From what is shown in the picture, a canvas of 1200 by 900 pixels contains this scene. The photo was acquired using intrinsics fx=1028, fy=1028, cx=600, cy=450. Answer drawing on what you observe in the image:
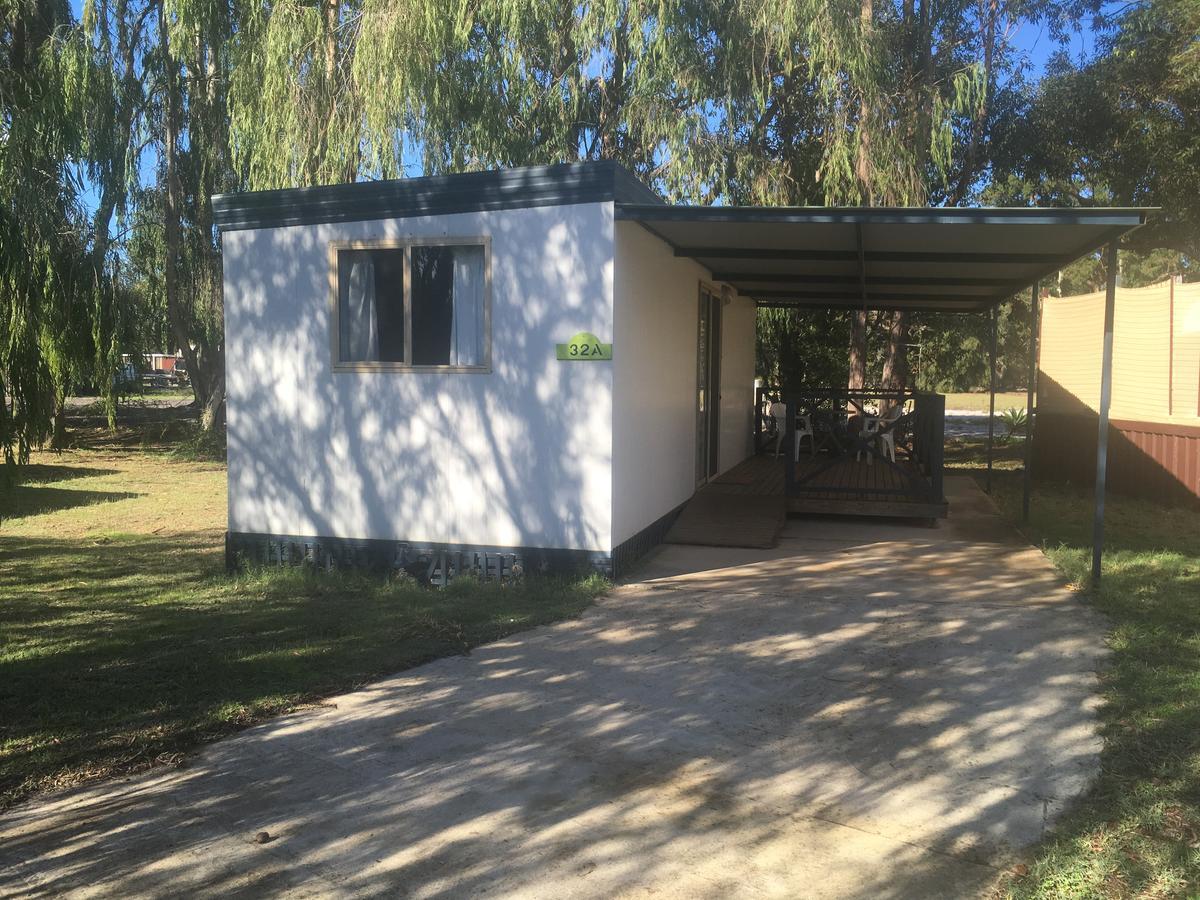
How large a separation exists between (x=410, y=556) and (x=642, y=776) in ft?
13.2

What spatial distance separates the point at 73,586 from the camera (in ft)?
25.0

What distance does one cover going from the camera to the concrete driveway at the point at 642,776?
125 inches

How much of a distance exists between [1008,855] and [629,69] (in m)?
13.4

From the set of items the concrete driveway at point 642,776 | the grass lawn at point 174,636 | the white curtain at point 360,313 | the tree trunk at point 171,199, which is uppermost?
the tree trunk at point 171,199

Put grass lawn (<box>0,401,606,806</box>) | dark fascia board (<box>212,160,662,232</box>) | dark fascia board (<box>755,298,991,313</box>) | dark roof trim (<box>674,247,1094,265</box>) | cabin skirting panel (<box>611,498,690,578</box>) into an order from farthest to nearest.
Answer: dark fascia board (<box>755,298,991,313</box>) < dark roof trim (<box>674,247,1094,265</box>) < cabin skirting panel (<box>611,498,690,578</box>) < dark fascia board (<box>212,160,662,232</box>) < grass lawn (<box>0,401,606,806</box>)

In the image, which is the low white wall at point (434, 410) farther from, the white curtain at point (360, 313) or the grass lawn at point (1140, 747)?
the grass lawn at point (1140, 747)

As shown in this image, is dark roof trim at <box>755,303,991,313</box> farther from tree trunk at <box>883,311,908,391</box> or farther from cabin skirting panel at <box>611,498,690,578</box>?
cabin skirting panel at <box>611,498,690,578</box>

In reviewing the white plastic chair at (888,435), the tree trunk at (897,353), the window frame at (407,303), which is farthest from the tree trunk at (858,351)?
the window frame at (407,303)

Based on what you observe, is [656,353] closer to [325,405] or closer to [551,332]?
[551,332]

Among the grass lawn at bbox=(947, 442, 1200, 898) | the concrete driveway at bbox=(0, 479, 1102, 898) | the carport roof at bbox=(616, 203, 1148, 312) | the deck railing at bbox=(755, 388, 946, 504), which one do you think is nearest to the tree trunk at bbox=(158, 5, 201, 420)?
the carport roof at bbox=(616, 203, 1148, 312)

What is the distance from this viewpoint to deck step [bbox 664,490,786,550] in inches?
348

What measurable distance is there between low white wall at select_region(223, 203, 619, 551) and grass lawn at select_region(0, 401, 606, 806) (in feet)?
1.57

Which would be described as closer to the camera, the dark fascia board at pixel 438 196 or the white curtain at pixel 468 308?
the dark fascia board at pixel 438 196

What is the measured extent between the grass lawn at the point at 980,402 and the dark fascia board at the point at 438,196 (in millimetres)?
30516
